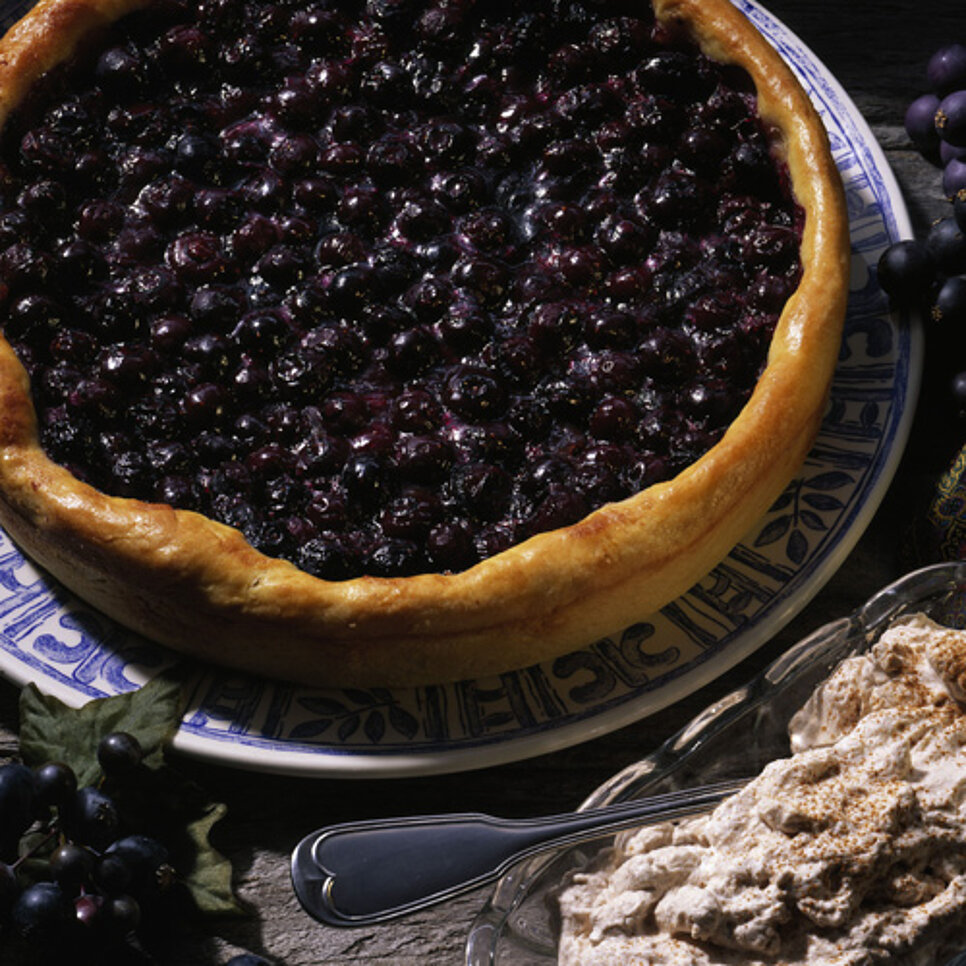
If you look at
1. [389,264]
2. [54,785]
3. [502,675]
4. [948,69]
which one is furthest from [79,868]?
[948,69]

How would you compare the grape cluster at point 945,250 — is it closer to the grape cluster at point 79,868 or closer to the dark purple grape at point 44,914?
the grape cluster at point 79,868

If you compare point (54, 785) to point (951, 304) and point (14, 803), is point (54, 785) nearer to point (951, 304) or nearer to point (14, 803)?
point (14, 803)

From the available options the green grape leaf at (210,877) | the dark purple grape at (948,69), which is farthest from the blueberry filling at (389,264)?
the dark purple grape at (948,69)

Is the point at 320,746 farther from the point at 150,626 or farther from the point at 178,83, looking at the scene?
the point at 178,83

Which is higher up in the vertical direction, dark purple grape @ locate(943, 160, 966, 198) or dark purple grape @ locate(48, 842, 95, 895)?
dark purple grape @ locate(48, 842, 95, 895)

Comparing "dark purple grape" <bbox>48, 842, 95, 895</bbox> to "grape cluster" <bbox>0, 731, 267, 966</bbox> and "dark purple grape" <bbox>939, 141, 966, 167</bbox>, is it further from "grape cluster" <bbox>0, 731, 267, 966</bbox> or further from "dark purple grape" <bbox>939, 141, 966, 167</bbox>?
"dark purple grape" <bbox>939, 141, 966, 167</bbox>

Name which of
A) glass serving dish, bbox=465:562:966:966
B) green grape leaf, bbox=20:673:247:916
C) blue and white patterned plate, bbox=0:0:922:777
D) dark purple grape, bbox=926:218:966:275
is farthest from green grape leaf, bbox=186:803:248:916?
dark purple grape, bbox=926:218:966:275
